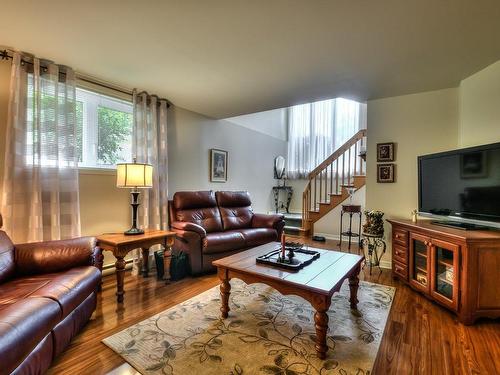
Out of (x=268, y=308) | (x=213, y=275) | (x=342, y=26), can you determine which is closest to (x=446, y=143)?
(x=342, y=26)

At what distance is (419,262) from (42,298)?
3.11 meters

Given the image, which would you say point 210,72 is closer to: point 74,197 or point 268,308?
point 74,197

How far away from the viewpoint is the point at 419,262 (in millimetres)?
2570

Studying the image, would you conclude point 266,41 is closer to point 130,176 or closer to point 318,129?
point 130,176

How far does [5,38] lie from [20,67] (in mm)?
285

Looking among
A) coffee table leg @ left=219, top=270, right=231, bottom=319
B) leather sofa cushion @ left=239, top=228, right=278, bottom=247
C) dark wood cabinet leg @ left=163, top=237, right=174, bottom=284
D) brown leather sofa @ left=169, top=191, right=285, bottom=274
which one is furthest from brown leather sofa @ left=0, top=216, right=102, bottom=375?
leather sofa cushion @ left=239, top=228, right=278, bottom=247

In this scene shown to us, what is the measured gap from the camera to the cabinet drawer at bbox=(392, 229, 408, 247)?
274 cm

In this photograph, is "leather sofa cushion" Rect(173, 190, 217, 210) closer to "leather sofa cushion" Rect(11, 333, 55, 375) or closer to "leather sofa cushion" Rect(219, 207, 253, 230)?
"leather sofa cushion" Rect(219, 207, 253, 230)

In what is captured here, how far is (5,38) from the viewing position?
2127 millimetres

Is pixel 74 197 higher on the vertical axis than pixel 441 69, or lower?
lower

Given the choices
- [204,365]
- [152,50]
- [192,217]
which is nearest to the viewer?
[204,365]

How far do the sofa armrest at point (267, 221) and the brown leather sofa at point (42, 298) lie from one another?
235cm

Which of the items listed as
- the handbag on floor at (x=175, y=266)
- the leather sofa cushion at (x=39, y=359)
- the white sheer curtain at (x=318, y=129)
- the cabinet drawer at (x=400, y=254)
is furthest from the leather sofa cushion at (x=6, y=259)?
the white sheer curtain at (x=318, y=129)

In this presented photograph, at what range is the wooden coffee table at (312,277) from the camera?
1.58m
